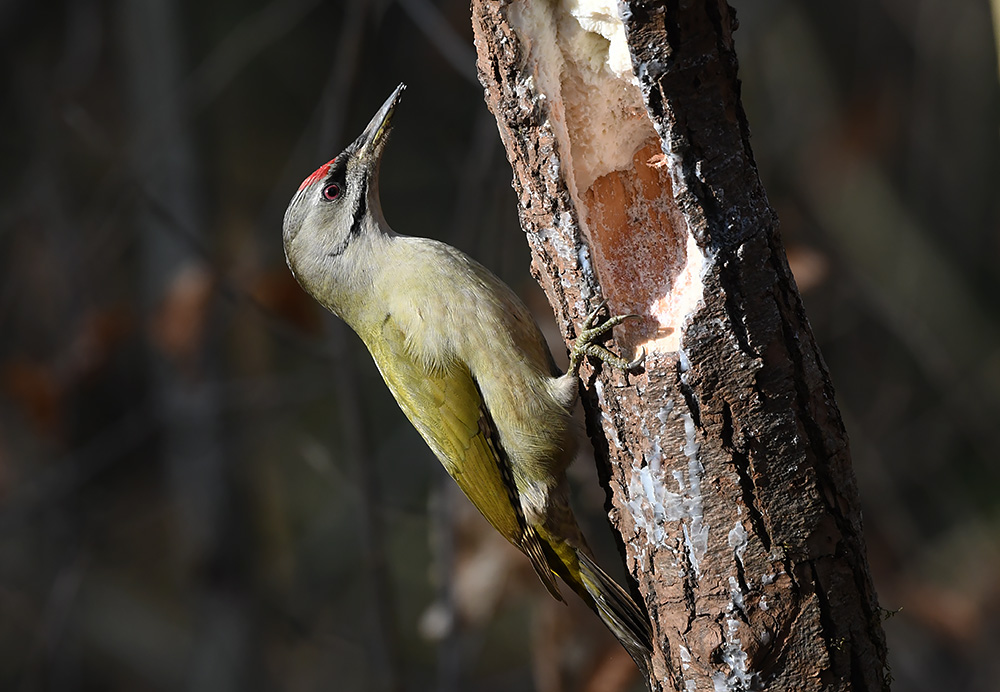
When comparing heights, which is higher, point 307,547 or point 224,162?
point 224,162

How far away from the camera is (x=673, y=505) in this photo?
6.11 ft

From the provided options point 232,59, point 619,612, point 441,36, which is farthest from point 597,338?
point 232,59

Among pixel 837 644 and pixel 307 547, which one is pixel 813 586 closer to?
pixel 837 644

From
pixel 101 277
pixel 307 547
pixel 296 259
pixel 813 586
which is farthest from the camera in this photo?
pixel 307 547

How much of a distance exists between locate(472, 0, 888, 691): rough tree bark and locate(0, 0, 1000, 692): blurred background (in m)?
1.53

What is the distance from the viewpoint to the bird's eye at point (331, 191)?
313 cm

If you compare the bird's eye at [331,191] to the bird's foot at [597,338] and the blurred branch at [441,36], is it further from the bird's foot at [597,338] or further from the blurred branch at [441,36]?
the bird's foot at [597,338]

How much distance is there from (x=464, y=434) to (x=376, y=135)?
1058 mm

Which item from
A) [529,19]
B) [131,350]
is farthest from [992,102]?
[131,350]

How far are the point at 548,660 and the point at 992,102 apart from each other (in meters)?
5.03

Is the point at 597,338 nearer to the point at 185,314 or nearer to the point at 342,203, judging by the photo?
the point at 342,203

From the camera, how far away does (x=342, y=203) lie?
10.3ft

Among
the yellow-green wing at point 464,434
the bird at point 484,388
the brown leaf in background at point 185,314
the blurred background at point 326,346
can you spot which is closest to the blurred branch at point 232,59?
the blurred background at point 326,346

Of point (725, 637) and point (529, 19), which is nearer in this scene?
point (725, 637)
